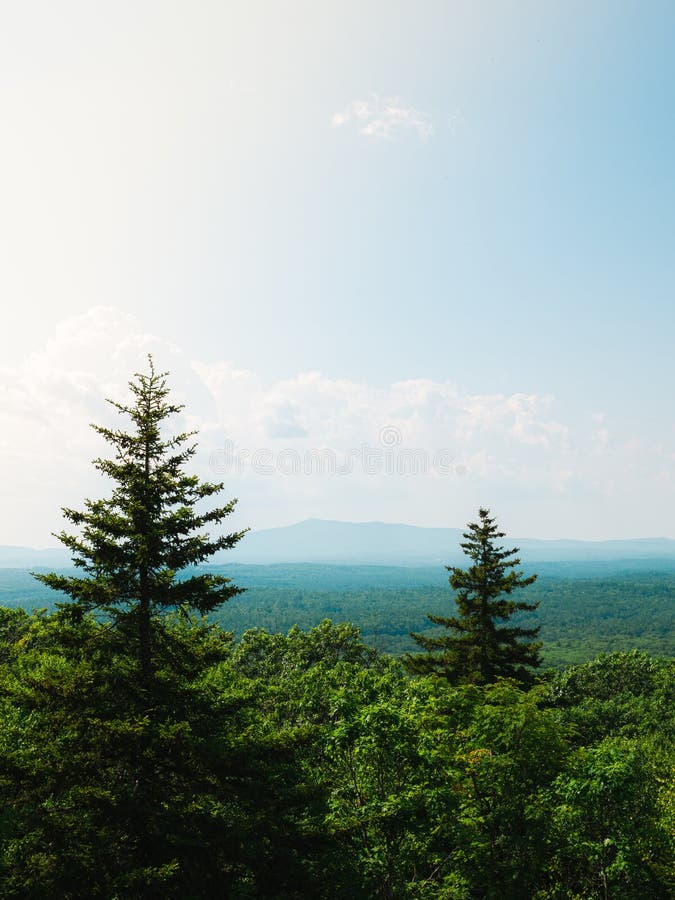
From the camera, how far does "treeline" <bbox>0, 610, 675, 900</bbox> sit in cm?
1100

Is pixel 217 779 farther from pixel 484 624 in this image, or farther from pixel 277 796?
pixel 484 624

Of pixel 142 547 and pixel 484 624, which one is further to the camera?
pixel 484 624

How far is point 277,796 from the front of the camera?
1350 centimetres

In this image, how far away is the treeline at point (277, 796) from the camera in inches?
433

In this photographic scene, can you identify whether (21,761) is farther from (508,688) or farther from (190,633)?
(508,688)

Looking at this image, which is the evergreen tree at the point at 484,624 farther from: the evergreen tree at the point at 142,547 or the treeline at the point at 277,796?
the evergreen tree at the point at 142,547

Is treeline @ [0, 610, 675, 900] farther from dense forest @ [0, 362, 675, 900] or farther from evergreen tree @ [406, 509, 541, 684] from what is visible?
evergreen tree @ [406, 509, 541, 684]

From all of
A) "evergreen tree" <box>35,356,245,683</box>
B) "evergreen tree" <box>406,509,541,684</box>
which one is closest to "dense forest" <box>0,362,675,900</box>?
"evergreen tree" <box>35,356,245,683</box>

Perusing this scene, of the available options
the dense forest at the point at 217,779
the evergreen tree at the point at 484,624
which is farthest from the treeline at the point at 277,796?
the evergreen tree at the point at 484,624

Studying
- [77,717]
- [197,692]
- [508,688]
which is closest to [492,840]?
[508,688]

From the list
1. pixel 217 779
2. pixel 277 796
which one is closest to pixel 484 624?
pixel 277 796

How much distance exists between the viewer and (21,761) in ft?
35.9

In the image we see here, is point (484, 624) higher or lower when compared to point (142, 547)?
lower

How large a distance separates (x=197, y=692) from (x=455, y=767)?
822 centimetres
